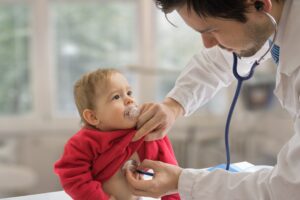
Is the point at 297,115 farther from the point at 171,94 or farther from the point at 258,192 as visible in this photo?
the point at 171,94

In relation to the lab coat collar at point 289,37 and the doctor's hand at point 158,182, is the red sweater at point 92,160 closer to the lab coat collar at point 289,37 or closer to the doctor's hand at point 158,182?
the doctor's hand at point 158,182

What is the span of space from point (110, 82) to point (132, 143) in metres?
0.18

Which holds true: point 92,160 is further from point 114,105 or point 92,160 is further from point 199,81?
point 199,81

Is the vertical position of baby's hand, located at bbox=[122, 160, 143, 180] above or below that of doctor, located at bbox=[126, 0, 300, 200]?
below

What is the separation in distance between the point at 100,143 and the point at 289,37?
1.82 ft

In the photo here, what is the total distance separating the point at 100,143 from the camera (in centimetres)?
109

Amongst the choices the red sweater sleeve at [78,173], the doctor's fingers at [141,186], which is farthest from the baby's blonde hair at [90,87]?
the doctor's fingers at [141,186]

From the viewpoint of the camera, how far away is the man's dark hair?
922mm

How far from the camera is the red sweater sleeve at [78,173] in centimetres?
106

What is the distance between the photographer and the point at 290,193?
901 mm


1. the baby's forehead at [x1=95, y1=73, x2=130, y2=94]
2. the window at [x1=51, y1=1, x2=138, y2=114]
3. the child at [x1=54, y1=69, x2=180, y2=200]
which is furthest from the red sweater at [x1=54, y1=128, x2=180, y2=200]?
the window at [x1=51, y1=1, x2=138, y2=114]

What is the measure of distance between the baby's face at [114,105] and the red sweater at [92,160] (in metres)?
0.02

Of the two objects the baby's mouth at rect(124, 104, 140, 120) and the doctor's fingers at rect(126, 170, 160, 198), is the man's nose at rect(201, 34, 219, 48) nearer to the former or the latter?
the baby's mouth at rect(124, 104, 140, 120)

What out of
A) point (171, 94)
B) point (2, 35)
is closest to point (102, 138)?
point (171, 94)
